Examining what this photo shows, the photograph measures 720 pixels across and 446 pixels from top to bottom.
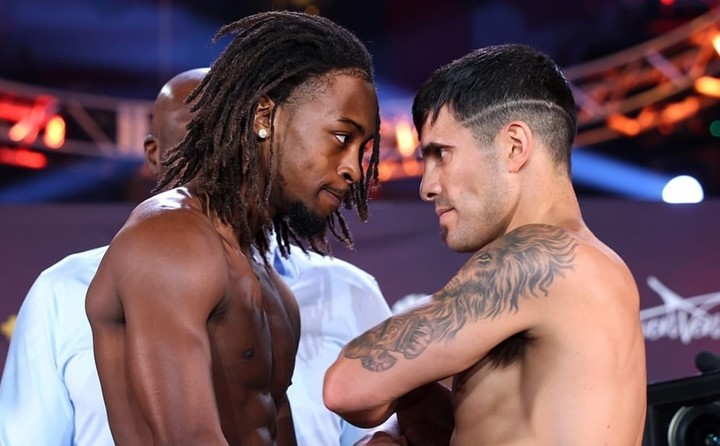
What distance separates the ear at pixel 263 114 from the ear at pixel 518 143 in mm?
442

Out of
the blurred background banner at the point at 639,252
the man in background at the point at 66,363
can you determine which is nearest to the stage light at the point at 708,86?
the blurred background banner at the point at 639,252

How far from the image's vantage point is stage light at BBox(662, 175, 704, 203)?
13.4ft

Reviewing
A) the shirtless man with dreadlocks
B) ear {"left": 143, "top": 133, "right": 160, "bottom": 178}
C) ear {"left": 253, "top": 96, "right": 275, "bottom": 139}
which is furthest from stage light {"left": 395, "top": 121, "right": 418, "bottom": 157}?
ear {"left": 253, "top": 96, "right": 275, "bottom": 139}

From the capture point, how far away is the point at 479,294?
5.39 ft

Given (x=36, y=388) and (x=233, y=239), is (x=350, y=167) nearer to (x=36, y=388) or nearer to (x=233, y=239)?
(x=233, y=239)

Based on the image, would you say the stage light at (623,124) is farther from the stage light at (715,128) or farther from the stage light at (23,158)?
the stage light at (23,158)

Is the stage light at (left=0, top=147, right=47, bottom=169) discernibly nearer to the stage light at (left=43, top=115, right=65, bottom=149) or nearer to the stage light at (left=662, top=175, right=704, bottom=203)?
the stage light at (left=43, top=115, right=65, bottom=149)

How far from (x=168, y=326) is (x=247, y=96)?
474mm

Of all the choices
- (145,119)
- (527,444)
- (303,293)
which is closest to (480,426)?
(527,444)

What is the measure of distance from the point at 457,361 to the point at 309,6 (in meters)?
2.67

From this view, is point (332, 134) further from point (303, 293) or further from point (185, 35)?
point (185, 35)

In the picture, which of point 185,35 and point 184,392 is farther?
point 185,35

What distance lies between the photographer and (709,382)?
241 cm

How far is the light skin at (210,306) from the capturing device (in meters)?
1.68
